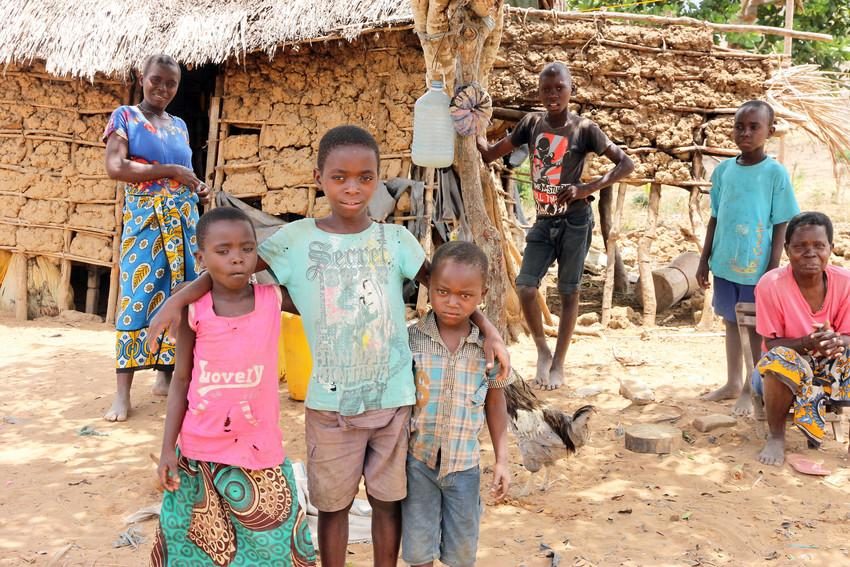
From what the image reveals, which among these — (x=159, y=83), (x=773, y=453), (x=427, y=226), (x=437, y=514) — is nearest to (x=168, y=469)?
(x=437, y=514)

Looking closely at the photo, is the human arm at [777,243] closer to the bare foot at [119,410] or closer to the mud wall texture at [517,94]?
the mud wall texture at [517,94]

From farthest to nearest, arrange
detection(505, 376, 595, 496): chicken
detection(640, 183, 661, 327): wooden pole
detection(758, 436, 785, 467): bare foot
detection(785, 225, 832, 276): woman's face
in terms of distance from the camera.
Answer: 1. detection(640, 183, 661, 327): wooden pole
2. detection(758, 436, 785, 467): bare foot
3. detection(785, 225, 832, 276): woman's face
4. detection(505, 376, 595, 496): chicken

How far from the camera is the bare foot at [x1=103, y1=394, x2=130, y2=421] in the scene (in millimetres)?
4070

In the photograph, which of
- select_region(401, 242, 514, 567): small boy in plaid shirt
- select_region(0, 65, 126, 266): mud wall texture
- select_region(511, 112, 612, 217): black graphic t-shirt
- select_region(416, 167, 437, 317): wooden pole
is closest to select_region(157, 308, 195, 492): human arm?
select_region(401, 242, 514, 567): small boy in plaid shirt

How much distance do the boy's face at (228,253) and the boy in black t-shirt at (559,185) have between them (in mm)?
2089

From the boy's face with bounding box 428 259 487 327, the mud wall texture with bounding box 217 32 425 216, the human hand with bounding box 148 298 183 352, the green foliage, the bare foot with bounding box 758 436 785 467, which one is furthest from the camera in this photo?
the green foliage

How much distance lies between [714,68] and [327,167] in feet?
18.0

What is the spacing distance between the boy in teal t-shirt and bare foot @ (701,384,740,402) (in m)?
0.20

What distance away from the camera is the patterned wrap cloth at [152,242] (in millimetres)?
3934

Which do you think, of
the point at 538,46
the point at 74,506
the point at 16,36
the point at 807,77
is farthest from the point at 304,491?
the point at 807,77

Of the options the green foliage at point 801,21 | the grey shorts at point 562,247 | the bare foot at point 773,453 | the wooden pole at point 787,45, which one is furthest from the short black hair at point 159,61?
the green foliage at point 801,21

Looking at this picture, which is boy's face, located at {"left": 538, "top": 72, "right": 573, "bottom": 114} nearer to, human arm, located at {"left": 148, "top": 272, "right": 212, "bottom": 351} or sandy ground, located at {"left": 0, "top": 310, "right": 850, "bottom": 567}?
sandy ground, located at {"left": 0, "top": 310, "right": 850, "bottom": 567}

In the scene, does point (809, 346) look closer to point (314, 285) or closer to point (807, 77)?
point (314, 285)

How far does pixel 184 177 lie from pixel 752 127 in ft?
10.0
